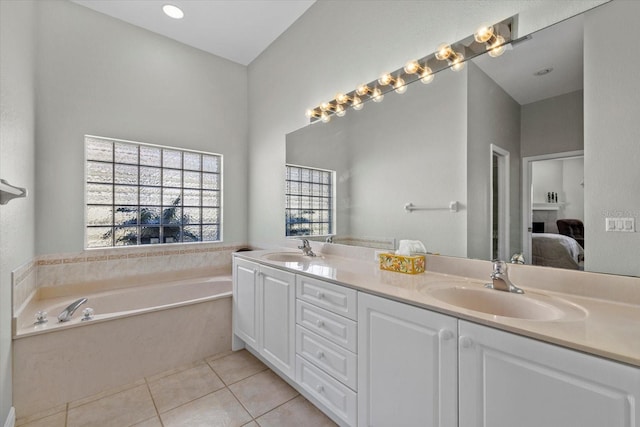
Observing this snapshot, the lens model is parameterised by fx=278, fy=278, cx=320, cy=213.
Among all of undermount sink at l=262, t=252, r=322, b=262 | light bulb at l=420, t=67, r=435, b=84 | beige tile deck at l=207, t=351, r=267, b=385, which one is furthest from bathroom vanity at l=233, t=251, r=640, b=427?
light bulb at l=420, t=67, r=435, b=84

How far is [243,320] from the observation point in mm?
2395

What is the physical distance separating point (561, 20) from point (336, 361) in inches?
76.7

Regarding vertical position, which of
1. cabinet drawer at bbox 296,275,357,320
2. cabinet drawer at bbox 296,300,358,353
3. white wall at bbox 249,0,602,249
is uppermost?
white wall at bbox 249,0,602,249

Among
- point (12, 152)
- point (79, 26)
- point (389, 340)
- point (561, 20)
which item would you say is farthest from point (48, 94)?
point (561, 20)

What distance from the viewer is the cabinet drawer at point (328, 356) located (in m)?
1.41

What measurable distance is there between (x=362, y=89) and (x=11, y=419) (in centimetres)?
300

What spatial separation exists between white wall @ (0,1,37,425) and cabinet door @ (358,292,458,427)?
1914 millimetres

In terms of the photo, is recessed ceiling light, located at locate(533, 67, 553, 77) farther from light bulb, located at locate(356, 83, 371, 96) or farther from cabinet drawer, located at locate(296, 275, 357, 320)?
cabinet drawer, located at locate(296, 275, 357, 320)

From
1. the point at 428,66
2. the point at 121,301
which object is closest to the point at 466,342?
the point at 428,66

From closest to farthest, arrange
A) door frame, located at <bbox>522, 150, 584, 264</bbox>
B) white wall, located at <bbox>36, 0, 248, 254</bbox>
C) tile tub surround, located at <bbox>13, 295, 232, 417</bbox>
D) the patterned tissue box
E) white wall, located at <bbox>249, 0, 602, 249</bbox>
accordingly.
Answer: door frame, located at <bbox>522, 150, 584, 264</bbox> → white wall, located at <bbox>249, 0, 602, 249</bbox> → the patterned tissue box → tile tub surround, located at <bbox>13, 295, 232, 417</bbox> → white wall, located at <bbox>36, 0, 248, 254</bbox>

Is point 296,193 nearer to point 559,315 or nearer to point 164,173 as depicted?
point 164,173

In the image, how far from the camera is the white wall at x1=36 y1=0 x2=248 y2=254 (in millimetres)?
2344

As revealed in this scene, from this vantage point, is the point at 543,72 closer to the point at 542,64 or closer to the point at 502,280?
the point at 542,64

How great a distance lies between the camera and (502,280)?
127 cm
